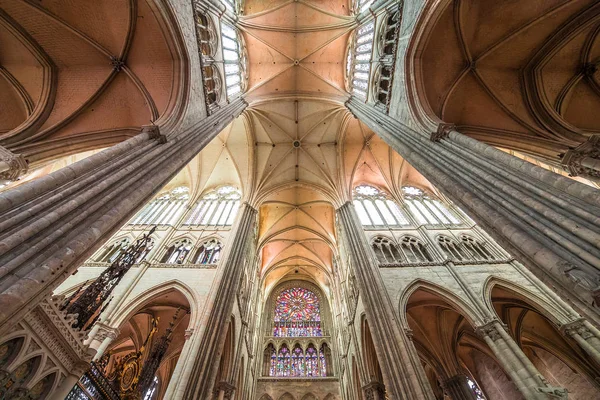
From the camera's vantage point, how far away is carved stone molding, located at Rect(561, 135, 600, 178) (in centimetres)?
727

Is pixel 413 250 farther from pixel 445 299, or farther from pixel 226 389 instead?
pixel 226 389

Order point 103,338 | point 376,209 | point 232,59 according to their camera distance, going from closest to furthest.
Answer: point 103,338
point 232,59
point 376,209

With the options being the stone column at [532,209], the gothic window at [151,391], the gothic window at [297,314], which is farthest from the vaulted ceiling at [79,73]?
the gothic window at [297,314]

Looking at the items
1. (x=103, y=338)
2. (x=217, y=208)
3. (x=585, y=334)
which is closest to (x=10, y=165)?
(x=103, y=338)

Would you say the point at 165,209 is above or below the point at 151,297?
above

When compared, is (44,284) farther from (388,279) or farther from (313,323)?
(313,323)

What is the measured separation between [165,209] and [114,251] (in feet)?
13.2

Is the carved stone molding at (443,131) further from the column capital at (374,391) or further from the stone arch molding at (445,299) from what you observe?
the column capital at (374,391)

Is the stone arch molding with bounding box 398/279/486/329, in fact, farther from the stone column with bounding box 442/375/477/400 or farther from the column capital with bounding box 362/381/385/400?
the column capital with bounding box 362/381/385/400

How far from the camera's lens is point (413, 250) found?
13.3m

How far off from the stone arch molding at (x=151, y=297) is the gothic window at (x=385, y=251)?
8.16m

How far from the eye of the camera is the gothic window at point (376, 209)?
15.5 meters

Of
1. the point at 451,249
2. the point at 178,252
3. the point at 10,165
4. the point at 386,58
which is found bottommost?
the point at 10,165

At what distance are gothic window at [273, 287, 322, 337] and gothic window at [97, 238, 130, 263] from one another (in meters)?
12.5
